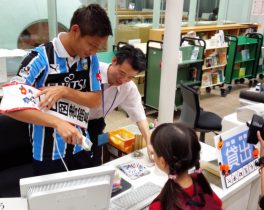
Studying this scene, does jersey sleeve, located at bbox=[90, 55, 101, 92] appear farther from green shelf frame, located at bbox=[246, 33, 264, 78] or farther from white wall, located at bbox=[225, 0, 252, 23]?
white wall, located at bbox=[225, 0, 252, 23]

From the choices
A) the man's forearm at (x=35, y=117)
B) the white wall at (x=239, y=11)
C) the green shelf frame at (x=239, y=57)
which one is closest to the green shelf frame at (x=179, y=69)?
the green shelf frame at (x=239, y=57)

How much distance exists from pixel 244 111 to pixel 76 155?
4.51 ft

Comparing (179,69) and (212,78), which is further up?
(179,69)

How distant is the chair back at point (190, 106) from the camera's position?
9.27 feet

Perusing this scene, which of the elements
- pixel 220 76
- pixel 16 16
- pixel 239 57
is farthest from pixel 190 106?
pixel 239 57

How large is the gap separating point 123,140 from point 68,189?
1.03 metres

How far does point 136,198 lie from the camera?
1420 mm

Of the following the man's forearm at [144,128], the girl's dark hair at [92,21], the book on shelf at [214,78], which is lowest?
the book on shelf at [214,78]

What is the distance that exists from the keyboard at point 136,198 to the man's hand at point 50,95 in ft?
1.86

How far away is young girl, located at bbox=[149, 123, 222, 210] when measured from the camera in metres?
1.11

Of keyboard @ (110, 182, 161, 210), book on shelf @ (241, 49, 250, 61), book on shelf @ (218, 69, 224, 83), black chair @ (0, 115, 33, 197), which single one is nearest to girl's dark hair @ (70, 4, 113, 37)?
keyboard @ (110, 182, 161, 210)

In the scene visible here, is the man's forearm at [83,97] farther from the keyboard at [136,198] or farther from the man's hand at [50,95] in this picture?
the keyboard at [136,198]

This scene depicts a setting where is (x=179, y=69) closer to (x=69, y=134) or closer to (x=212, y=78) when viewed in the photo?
(x=212, y=78)

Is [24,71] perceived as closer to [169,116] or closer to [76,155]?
[76,155]
